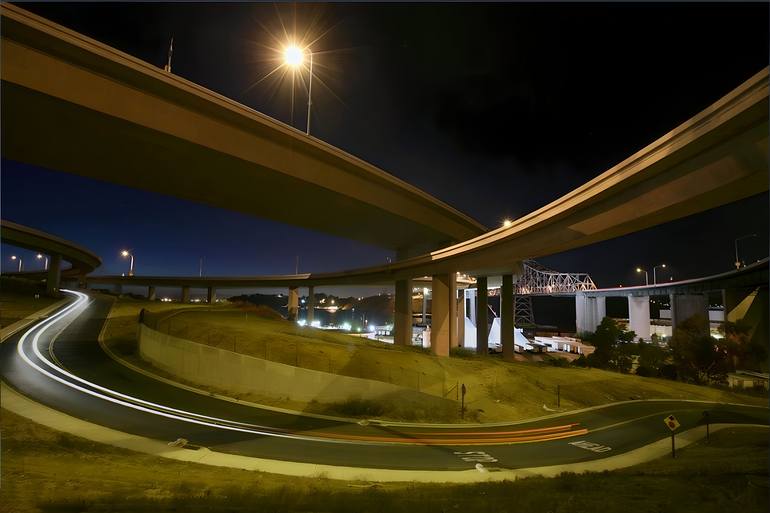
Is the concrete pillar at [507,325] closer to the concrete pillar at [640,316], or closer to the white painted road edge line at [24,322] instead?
the white painted road edge line at [24,322]

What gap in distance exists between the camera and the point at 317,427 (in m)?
17.7

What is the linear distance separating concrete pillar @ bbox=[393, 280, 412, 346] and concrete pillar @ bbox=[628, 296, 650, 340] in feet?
300

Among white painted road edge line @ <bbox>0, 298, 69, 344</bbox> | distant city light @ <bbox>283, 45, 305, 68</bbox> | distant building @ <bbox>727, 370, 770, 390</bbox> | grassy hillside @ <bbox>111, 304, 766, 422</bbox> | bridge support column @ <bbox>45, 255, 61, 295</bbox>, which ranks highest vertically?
distant city light @ <bbox>283, 45, 305, 68</bbox>

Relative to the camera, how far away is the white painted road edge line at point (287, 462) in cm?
1216

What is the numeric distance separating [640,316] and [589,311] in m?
29.4

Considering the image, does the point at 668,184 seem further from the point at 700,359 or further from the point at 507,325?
the point at 507,325

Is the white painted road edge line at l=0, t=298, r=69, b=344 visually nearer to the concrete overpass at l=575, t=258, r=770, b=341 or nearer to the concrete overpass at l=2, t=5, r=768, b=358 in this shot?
the concrete overpass at l=2, t=5, r=768, b=358

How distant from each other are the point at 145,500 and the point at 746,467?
15823 millimetres

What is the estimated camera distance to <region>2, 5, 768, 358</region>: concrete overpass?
11180mm

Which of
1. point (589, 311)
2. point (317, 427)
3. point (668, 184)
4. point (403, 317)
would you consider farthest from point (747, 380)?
point (589, 311)

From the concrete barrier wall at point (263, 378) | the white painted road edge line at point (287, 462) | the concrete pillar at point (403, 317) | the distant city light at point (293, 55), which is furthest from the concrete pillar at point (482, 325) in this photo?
the distant city light at point (293, 55)

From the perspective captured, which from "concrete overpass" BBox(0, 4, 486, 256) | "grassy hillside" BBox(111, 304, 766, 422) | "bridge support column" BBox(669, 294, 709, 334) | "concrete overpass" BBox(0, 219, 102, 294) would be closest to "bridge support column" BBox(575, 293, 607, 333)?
"bridge support column" BBox(669, 294, 709, 334)

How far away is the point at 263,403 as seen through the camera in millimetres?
21000

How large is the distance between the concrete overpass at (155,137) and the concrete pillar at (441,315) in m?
15.3
